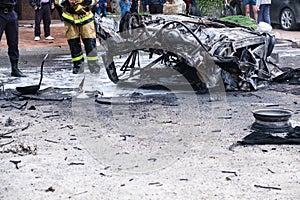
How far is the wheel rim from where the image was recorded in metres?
18.3

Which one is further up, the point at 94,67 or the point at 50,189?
the point at 94,67

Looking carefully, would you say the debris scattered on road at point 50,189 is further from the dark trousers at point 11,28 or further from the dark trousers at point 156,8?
the dark trousers at point 156,8

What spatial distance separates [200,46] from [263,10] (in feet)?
27.3

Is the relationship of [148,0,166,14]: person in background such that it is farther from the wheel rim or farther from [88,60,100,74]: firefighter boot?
[88,60,100,74]: firefighter boot

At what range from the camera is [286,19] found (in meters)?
18.5

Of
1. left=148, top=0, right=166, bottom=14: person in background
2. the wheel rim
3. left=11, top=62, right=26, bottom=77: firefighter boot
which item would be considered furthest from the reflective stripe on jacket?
the wheel rim

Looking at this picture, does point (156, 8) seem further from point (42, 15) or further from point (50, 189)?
point (50, 189)

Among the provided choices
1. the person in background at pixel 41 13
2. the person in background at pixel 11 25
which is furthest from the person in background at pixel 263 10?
the person in background at pixel 11 25

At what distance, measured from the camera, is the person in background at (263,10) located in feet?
53.6

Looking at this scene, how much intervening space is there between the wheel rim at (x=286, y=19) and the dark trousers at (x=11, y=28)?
31.6 ft

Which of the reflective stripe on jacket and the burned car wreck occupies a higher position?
the reflective stripe on jacket

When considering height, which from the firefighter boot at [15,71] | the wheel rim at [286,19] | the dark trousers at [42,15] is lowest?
the firefighter boot at [15,71]

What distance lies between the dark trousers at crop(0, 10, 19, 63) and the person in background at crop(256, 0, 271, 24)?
7457 mm

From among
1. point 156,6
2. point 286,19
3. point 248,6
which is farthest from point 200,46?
point 286,19
